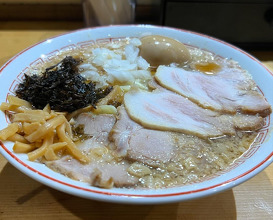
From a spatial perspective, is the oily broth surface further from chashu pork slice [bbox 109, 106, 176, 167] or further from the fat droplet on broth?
the fat droplet on broth


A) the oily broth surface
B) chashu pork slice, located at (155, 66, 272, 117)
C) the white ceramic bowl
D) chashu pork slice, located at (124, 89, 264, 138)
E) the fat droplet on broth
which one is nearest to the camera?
the white ceramic bowl

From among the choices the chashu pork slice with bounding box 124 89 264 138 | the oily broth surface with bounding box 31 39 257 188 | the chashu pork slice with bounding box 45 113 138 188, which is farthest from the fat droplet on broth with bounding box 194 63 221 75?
the chashu pork slice with bounding box 45 113 138 188

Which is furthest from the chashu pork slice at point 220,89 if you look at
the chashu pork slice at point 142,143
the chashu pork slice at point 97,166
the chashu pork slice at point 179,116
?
the chashu pork slice at point 97,166

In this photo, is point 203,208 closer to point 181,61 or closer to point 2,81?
point 181,61

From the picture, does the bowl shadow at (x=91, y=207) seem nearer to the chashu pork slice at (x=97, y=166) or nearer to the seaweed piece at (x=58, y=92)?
the chashu pork slice at (x=97, y=166)

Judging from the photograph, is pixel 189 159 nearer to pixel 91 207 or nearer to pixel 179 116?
pixel 179 116

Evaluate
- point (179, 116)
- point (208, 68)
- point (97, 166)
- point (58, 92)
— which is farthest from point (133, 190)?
point (208, 68)
